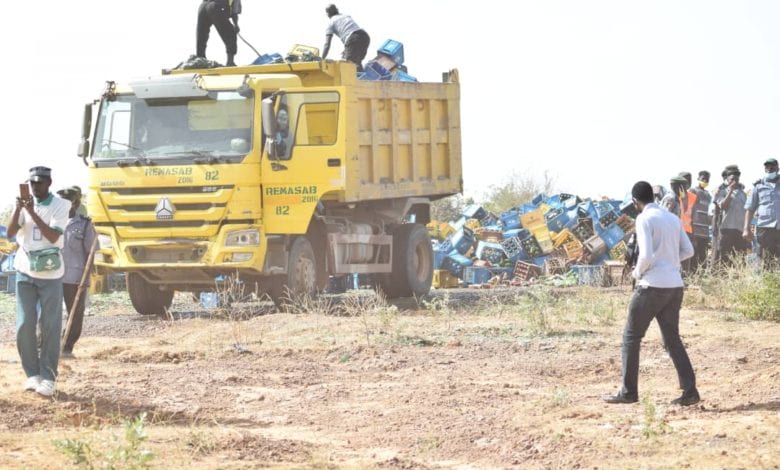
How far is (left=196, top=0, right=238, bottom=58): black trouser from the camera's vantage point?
18.5 metres

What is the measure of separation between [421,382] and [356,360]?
1.71 m

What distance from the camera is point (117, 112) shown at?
1761 cm

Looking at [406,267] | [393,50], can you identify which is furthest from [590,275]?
[393,50]

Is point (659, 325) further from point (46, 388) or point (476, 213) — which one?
point (476, 213)

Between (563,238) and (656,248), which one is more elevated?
(656,248)

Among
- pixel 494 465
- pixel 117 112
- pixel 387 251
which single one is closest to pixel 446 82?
pixel 387 251

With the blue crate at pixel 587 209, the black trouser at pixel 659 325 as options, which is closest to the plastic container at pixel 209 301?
the blue crate at pixel 587 209

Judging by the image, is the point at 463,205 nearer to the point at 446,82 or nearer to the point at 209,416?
the point at 446,82

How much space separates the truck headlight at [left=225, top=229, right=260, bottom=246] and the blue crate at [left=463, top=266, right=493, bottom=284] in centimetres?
868

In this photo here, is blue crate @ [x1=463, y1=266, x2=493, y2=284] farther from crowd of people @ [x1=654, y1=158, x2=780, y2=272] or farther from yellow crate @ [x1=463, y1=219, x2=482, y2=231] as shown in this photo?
crowd of people @ [x1=654, y1=158, x2=780, y2=272]

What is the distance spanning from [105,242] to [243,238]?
1894mm

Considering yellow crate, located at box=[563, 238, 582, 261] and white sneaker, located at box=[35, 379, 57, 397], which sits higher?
yellow crate, located at box=[563, 238, 582, 261]

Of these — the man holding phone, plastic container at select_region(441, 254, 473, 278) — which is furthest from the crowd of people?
the man holding phone

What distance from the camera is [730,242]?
2036 cm
